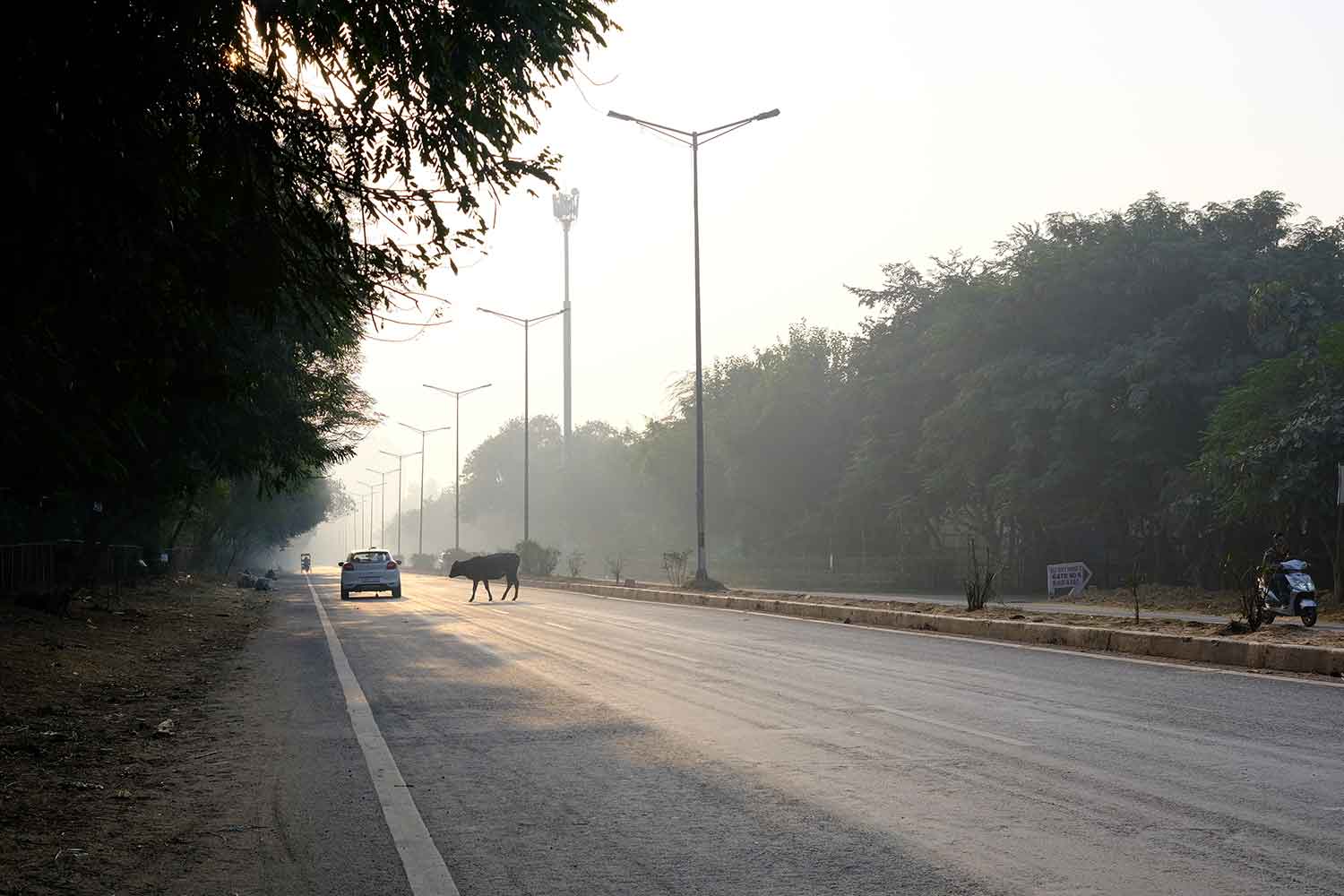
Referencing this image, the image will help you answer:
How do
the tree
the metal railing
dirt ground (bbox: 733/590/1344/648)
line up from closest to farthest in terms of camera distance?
dirt ground (bbox: 733/590/1344/648) < the metal railing < the tree

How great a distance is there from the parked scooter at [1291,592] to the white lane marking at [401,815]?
49.4ft

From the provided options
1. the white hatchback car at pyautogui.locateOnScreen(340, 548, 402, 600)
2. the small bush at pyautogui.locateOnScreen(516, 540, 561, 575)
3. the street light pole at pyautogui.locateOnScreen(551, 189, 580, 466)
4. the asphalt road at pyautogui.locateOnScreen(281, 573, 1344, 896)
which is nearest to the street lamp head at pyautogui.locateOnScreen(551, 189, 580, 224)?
the street light pole at pyautogui.locateOnScreen(551, 189, 580, 466)

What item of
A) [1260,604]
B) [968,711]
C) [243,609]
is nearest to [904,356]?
[243,609]

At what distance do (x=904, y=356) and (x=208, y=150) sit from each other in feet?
159

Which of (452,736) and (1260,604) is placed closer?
(452,736)

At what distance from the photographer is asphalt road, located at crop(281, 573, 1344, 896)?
5.87 m

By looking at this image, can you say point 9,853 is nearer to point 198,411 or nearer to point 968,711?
point 968,711

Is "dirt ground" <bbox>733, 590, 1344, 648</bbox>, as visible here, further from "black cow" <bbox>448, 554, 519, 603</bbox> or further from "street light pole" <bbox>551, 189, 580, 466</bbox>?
"street light pole" <bbox>551, 189, 580, 466</bbox>

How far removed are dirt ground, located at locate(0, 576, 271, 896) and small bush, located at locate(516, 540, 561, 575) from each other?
45044 millimetres

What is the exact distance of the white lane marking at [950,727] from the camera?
9.48 meters

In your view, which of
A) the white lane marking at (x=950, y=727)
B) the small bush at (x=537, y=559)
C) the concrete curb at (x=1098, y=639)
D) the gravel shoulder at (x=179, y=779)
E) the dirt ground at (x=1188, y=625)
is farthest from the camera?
the small bush at (x=537, y=559)

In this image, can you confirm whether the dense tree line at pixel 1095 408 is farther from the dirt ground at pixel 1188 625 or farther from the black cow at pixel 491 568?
the black cow at pixel 491 568

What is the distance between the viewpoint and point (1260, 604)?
57.2 ft

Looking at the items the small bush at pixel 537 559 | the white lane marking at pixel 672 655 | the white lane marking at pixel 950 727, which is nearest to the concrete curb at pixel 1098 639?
the white lane marking at pixel 672 655
